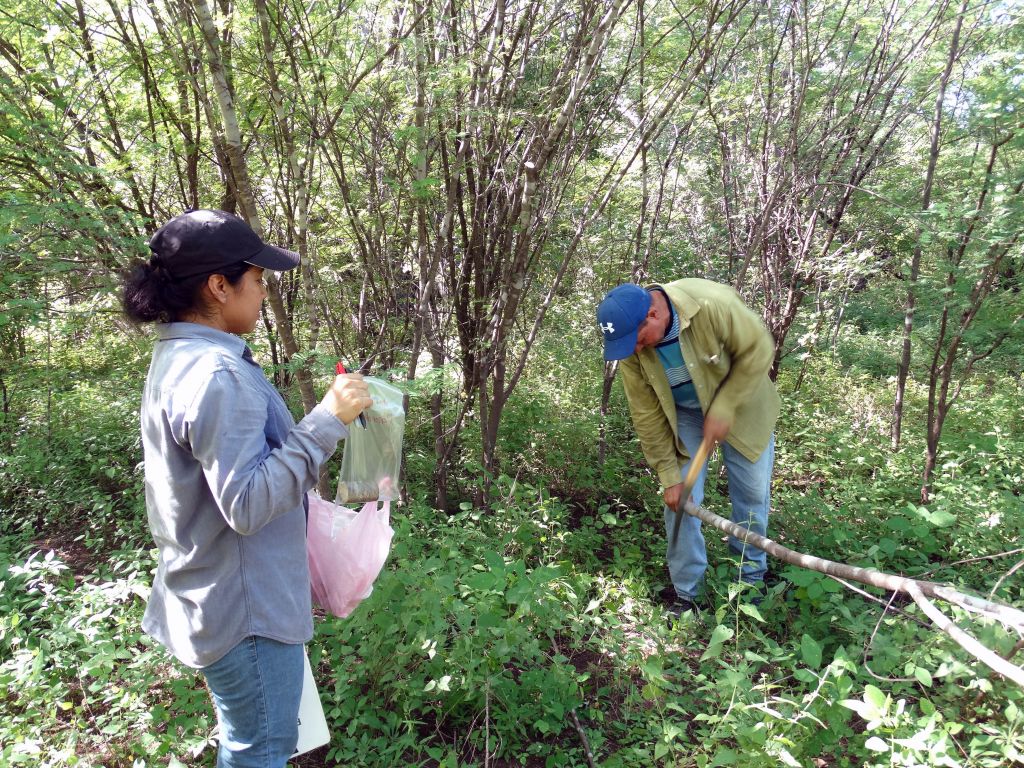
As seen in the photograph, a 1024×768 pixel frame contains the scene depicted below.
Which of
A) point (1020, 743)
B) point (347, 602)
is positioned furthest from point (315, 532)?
point (1020, 743)

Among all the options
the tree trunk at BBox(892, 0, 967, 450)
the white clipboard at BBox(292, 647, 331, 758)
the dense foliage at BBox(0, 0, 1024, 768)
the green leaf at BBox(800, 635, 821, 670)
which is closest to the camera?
the white clipboard at BBox(292, 647, 331, 758)

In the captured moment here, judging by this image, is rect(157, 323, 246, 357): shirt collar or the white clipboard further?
the white clipboard

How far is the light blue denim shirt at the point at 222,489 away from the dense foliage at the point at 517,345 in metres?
0.83

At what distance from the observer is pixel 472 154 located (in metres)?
3.48

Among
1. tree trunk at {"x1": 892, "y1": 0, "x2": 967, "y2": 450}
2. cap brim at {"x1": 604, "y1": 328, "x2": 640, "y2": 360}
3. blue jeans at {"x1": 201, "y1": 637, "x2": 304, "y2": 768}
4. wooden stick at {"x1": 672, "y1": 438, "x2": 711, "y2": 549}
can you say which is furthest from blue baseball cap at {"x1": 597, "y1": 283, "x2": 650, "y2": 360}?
tree trunk at {"x1": 892, "y1": 0, "x2": 967, "y2": 450}

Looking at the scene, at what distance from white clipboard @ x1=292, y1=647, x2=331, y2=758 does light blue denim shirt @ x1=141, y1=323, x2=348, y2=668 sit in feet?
1.08

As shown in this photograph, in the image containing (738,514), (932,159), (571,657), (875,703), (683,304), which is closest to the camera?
(875,703)

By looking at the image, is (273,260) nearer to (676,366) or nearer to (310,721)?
(310,721)

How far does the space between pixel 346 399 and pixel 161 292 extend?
50 cm

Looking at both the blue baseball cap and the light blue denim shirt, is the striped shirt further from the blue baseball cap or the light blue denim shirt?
the light blue denim shirt

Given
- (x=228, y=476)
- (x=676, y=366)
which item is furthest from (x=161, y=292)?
(x=676, y=366)

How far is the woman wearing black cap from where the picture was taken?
128 cm

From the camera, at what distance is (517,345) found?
5.95 meters

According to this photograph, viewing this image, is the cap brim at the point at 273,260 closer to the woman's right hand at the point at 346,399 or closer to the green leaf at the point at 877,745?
the woman's right hand at the point at 346,399
